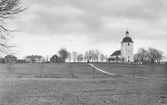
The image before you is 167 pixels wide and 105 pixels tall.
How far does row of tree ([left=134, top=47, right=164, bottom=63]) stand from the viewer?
118 metres

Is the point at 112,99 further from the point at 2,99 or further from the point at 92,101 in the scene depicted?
the point at 2,99

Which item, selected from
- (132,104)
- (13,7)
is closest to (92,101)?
(132,104)

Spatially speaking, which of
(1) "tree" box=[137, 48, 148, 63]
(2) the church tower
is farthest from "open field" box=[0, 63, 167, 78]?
(1) "tree" box=[137, 48, 148, 63]

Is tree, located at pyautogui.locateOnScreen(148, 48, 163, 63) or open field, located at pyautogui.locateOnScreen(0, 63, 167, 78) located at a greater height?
tree, located at pyautogui.locateOnScreen(148, 48, 163, 63)

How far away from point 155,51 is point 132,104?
399 ft

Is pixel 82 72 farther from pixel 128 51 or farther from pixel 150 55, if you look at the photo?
pixel 150 55

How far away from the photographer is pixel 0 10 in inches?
298

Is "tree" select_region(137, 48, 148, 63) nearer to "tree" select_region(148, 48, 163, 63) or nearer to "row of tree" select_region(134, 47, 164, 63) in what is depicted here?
"row of tree" select_region(134, 47, 164, 63)

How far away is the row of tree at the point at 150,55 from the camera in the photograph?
118438mm

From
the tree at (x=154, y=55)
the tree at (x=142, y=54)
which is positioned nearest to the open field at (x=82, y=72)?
the tree at (x=154, y=55)

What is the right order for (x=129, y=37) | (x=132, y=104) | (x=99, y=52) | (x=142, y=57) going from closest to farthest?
(x=132, y=104) < (x=129, y=37) < (x=142, y=57) < (x=99, y=52)

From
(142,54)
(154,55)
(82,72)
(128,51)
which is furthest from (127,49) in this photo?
(82,72)

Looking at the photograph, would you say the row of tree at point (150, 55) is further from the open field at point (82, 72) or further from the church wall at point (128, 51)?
the open field at point (82, 72)

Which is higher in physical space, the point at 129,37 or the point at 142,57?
the point at 129,37
